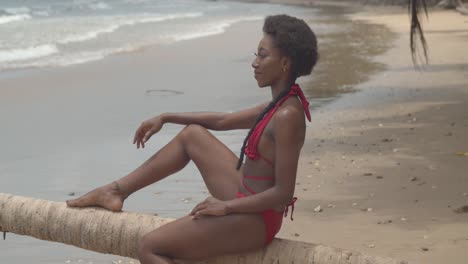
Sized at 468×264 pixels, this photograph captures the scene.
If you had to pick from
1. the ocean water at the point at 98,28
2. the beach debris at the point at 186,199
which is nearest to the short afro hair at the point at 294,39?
the beach debris at the point at 186,199

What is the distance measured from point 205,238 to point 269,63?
75 cm

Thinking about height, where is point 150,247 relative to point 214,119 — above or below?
below

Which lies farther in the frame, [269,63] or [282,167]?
[269,63]

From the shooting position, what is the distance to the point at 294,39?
3.69 metres

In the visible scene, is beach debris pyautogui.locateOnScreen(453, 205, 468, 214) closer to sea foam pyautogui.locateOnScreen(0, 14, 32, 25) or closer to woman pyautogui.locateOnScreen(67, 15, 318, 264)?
woman pyautogui.locateOnScreen(67, 15, 318, 264)

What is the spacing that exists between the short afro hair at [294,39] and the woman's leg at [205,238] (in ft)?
2.15

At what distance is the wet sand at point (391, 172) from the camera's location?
5.46 m

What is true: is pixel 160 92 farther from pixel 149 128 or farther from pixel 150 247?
pixel 150 247

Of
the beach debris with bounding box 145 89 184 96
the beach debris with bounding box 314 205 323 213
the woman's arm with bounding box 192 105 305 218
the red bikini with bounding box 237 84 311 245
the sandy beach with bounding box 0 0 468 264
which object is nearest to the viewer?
the woman's arm with bounding box 192 105 305 218

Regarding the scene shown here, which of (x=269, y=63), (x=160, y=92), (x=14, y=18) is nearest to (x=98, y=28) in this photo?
(x=14, y=18)

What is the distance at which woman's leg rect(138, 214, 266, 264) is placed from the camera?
3.66m

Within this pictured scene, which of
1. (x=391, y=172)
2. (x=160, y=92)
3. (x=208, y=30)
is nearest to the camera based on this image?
(x=391, y=172)

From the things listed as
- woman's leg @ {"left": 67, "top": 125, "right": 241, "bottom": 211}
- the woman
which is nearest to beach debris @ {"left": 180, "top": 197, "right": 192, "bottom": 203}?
woman's leg @ {"left": 67, "top": 125, "right": 241, "bottom": 211}

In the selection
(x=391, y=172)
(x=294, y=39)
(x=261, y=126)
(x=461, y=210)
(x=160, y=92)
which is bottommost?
(x=160, y=92)
